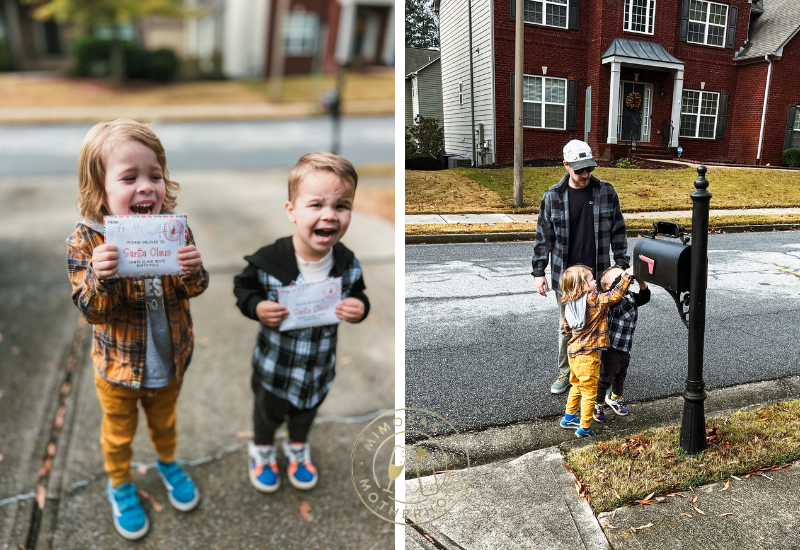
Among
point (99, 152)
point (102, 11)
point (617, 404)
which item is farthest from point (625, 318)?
point (102, 11)

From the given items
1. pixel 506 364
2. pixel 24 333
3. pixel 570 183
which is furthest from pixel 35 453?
pixel 570 183

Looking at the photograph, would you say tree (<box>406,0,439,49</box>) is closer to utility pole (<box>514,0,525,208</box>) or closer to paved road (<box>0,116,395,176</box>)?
utility pole (<box>514,0,525,208</box>)

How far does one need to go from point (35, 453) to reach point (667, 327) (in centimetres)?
277

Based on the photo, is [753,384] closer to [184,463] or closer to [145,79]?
[184,463]

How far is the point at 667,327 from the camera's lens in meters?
2.33

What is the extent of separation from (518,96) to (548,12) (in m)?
0.31

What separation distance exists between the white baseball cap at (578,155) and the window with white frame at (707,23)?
56 cm

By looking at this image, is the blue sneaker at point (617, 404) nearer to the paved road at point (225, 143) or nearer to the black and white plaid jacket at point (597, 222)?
the black and white plaid jacket at point (597, 222)

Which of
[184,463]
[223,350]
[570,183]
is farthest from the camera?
[223,350]

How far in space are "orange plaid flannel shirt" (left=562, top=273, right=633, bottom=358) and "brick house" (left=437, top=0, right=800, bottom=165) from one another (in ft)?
1.63

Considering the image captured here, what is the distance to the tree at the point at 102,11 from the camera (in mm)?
19156

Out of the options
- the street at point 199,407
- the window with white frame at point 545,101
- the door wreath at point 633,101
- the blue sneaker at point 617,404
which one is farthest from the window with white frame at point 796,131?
the street at point 199,407

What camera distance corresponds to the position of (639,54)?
7.27 ft

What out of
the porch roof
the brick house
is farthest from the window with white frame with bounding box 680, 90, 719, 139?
the porch roof
